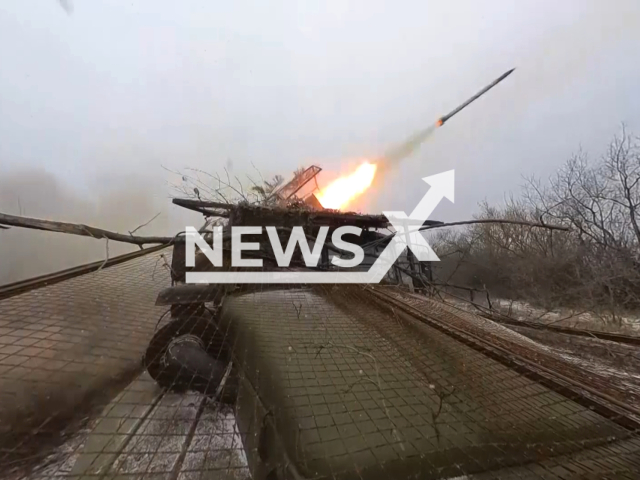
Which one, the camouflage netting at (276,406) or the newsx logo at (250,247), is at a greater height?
the newsx logo at (250,247)

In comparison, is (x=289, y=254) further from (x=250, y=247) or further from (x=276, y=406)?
(x=276, y=406)

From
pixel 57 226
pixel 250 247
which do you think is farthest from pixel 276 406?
pixel 250 247

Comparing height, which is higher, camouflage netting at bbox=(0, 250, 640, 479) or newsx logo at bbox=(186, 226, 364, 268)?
newsx logo at bbox=(186, 226, 364, 268)

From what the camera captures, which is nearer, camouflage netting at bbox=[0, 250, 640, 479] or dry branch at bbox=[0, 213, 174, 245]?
camouflage netting at bbox=[0, 250, 640, 479]

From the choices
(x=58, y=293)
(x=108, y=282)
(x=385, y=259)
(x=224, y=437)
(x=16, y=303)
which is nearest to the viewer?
(x=224, y=437)

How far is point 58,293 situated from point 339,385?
204 cm

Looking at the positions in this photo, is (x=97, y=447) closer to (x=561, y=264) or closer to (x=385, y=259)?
(x=385, y=259)

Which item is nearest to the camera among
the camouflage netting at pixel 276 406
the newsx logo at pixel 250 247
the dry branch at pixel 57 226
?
the camouflage netting at pixel 276 406

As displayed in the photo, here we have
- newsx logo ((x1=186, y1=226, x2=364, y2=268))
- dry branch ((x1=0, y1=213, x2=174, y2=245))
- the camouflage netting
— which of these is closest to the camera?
the camouflage netting

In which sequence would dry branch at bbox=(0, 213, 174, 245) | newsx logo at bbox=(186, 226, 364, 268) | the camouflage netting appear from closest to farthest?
the camouflage netting → dry branch at bbox=(0, 213, 174, 245) → newsx logo at bbox=(186, 226, 364, 268)

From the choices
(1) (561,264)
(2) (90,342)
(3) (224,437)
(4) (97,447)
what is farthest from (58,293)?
(1) (561,264)

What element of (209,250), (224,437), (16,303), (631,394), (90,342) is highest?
(209,250)

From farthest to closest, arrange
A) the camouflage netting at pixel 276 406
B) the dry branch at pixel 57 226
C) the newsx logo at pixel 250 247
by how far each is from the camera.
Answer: the newsx logo at pixel 250 247
the dry branch at pixel 57 226
the camouflage netting at pixel 276 406

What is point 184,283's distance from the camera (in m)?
2.51
